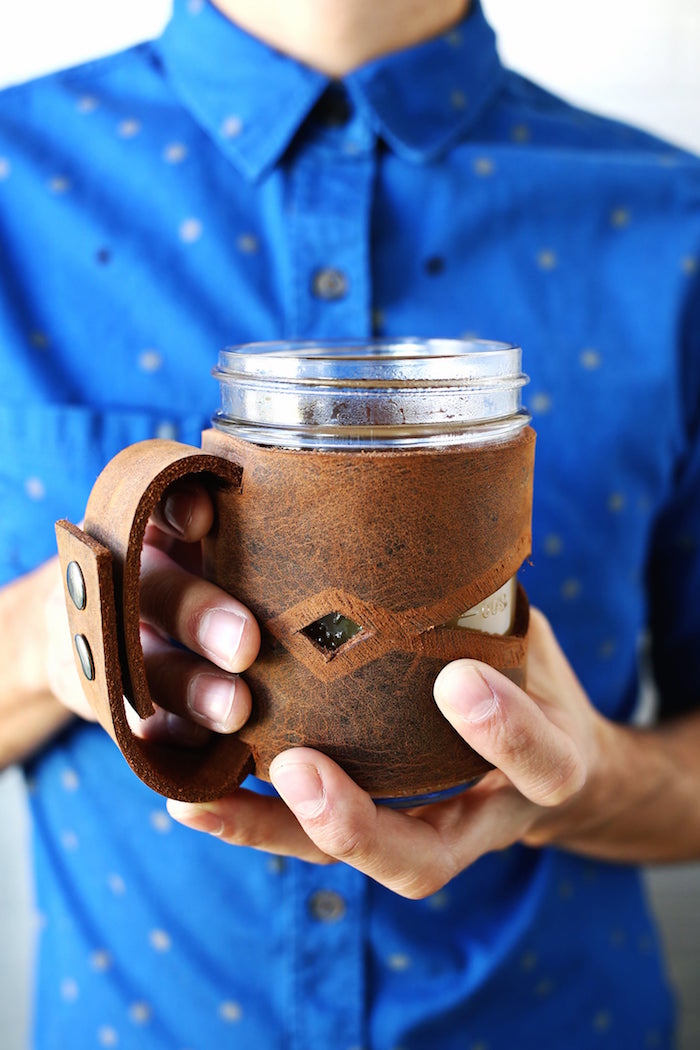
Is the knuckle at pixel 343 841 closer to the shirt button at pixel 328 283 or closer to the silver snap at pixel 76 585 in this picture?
the silver snap at pixel 76 585

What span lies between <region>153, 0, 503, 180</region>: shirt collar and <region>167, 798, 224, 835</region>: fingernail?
55 centimetres

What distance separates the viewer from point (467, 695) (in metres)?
0.43

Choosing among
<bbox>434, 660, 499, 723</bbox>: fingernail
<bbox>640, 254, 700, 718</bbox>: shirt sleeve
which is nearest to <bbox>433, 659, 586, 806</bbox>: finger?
<bbox>434, 660, 499, 723</bbox>: fingernail

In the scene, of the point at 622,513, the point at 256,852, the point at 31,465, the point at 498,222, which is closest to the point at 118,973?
the point at 256,852

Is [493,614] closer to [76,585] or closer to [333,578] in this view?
[333,578]

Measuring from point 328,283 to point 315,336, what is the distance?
1.9 inches

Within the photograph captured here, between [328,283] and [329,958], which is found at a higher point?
[328,283]

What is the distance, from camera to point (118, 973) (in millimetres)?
839

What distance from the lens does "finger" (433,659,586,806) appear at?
1.42 ft

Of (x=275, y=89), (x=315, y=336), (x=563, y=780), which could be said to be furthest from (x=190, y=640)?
(x=275, y=89)

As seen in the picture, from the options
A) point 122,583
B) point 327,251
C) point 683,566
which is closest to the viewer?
point 122,583

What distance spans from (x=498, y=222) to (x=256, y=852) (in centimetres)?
61

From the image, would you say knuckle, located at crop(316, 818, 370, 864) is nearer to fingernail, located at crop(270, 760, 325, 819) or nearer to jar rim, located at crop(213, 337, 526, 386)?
fingernail, located at crop(270, 760, 325, 819)

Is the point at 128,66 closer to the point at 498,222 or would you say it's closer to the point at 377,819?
the point at 498,222
